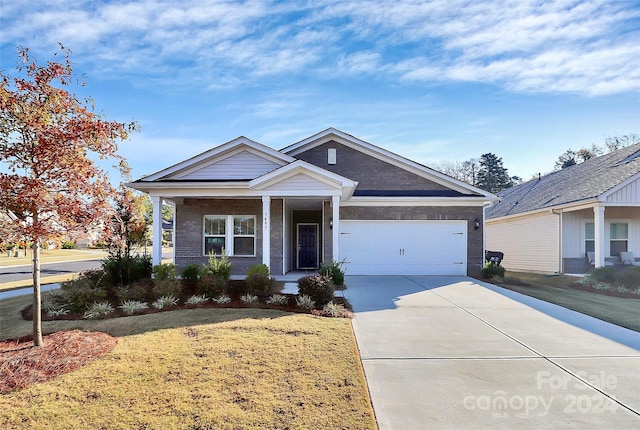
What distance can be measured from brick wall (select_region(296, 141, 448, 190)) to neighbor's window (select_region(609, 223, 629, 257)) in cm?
780

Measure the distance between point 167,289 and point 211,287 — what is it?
108 centimetres

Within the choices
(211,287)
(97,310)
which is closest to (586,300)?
(211,287)

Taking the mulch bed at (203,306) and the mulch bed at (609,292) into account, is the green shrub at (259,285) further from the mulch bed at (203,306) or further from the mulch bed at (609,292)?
the mulch bed at (609,292)

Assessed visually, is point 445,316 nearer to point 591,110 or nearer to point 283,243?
point 283,243

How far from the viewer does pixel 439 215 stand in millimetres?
14914

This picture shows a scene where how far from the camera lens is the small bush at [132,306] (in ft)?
27.3

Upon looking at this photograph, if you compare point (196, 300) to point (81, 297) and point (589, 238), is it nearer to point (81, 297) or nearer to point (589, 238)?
point (81, 297)

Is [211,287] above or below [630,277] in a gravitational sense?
above

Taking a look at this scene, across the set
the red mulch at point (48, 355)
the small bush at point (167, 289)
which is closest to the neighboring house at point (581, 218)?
the small bush at point (167, 289)

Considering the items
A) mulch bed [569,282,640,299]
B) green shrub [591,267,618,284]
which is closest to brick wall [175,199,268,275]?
mulch bed [569,282,640,299]

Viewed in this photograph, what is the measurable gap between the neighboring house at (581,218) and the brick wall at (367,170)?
562cm

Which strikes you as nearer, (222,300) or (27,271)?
(222,300)

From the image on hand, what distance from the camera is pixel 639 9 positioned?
903 cm

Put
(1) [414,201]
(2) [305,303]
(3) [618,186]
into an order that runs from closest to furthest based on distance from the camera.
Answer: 1. (2) [305,303]
2. (3) [618,186]
3. (1) [414,201]
